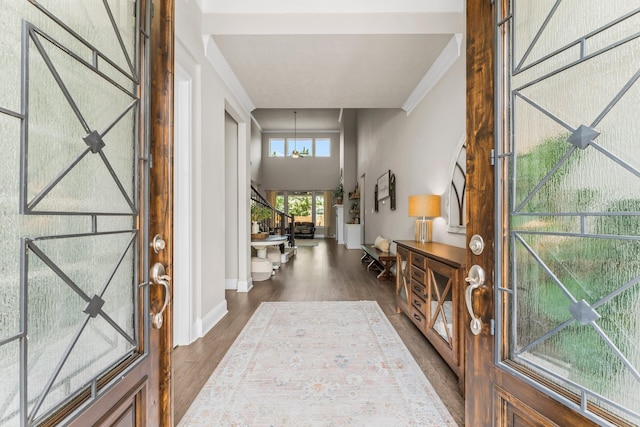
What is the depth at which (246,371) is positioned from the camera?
211cm

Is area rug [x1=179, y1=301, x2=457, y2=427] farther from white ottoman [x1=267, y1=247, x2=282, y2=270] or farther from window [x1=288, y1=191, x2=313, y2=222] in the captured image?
window [x1=288, y1=191, x2=313, y2=222]

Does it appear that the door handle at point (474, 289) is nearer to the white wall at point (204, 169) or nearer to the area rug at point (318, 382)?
the area rug at point (318, 382)

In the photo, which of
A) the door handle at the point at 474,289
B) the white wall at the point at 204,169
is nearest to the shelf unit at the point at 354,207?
the white wall at the point at 204,169

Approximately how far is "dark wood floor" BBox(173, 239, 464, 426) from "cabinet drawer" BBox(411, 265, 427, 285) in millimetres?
494

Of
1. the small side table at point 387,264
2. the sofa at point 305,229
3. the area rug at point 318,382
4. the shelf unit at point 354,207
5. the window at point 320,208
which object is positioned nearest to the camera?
the area rug at point 318,382

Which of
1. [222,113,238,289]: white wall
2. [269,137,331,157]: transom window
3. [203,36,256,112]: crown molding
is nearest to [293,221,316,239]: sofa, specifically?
[269,137,331,157]: transom window

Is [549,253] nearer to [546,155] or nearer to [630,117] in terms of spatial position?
[546,155]

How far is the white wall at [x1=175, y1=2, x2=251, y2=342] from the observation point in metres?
2.49

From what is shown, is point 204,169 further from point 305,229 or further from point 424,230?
point 305,229

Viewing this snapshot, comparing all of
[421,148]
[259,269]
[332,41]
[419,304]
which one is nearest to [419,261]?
[419,304]

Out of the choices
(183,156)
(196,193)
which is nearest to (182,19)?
(183,156)

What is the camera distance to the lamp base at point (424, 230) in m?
3.39

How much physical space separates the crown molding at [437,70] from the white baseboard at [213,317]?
127 inches

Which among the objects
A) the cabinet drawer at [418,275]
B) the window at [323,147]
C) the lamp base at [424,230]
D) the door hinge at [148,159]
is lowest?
the cabinet drawer at [418,275]
